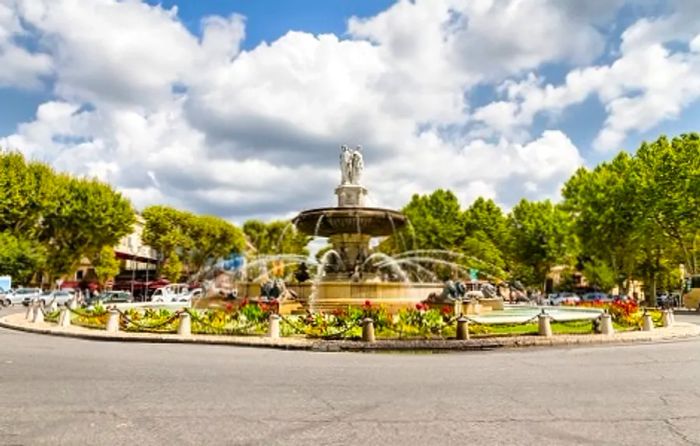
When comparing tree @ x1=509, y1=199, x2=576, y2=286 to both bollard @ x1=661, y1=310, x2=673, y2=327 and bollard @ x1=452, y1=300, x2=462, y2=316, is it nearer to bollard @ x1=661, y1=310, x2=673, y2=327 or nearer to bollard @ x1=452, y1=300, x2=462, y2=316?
bollard @ x1=661, y1=310, x2=673, y2=327

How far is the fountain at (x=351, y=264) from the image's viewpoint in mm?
23406

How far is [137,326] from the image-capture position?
18625 millimetres

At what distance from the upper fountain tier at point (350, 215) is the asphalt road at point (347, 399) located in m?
14.4

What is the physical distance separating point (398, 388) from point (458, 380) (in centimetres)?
136

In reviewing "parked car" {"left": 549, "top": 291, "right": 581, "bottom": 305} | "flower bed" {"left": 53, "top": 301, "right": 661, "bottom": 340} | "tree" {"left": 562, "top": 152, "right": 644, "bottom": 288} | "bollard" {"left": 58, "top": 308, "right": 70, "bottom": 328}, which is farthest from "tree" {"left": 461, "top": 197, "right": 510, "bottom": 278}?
"bollard" {"left": 58, "top": 308, "right": 70, "bottom": 328}

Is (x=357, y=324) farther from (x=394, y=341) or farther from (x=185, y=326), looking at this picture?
(x=185, y=326)

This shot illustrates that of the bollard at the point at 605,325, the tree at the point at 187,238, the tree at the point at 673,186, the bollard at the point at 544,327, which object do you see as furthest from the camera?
the tree at the point at 187,238

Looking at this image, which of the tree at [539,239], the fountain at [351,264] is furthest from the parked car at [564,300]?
the fountain at [351,264]

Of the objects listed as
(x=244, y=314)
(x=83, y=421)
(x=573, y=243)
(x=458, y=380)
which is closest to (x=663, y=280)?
(x=573, y=243)

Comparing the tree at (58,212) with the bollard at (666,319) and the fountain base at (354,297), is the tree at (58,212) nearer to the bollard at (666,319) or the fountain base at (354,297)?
the fountain base at (354,297)

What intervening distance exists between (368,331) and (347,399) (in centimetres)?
744

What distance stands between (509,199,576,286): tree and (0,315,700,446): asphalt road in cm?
4880

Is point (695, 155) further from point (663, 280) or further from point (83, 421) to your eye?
point (83, 421)

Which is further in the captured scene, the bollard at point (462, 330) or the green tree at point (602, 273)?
the green tree at point (602, 273)
